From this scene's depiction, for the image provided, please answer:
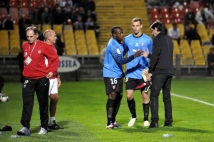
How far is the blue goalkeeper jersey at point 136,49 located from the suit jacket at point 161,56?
0.50 meters

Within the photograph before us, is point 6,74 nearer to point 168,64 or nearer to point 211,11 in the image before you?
point 211,11

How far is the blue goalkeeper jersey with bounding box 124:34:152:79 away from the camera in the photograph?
14.6 metres

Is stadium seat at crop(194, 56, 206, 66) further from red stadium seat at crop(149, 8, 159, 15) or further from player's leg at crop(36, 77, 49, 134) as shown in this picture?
player's leg at crop(36, 77, 49, 134)

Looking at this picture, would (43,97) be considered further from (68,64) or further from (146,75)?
(68,64)

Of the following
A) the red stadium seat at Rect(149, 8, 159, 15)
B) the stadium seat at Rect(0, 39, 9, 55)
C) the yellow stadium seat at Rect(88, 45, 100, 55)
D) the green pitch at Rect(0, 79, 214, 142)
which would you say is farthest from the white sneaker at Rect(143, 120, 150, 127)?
the red stadium seat at Rect(149, 8, 159, 15)

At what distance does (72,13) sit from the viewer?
34.9 m

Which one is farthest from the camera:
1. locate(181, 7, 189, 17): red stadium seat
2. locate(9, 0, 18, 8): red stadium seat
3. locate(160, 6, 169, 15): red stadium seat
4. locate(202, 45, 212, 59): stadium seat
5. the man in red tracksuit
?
locate(181, 7, 189, 17): red stadium seat

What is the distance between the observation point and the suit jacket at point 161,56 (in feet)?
46.3

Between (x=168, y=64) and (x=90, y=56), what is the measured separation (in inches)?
732

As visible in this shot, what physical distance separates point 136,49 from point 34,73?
2407 mm

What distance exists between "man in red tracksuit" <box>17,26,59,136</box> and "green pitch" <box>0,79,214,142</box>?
51 cm

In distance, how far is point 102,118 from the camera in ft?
54.3

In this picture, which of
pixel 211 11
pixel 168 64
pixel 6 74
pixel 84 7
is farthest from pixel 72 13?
pixel 168 64

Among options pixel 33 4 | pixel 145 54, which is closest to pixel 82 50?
pixel 33 4
